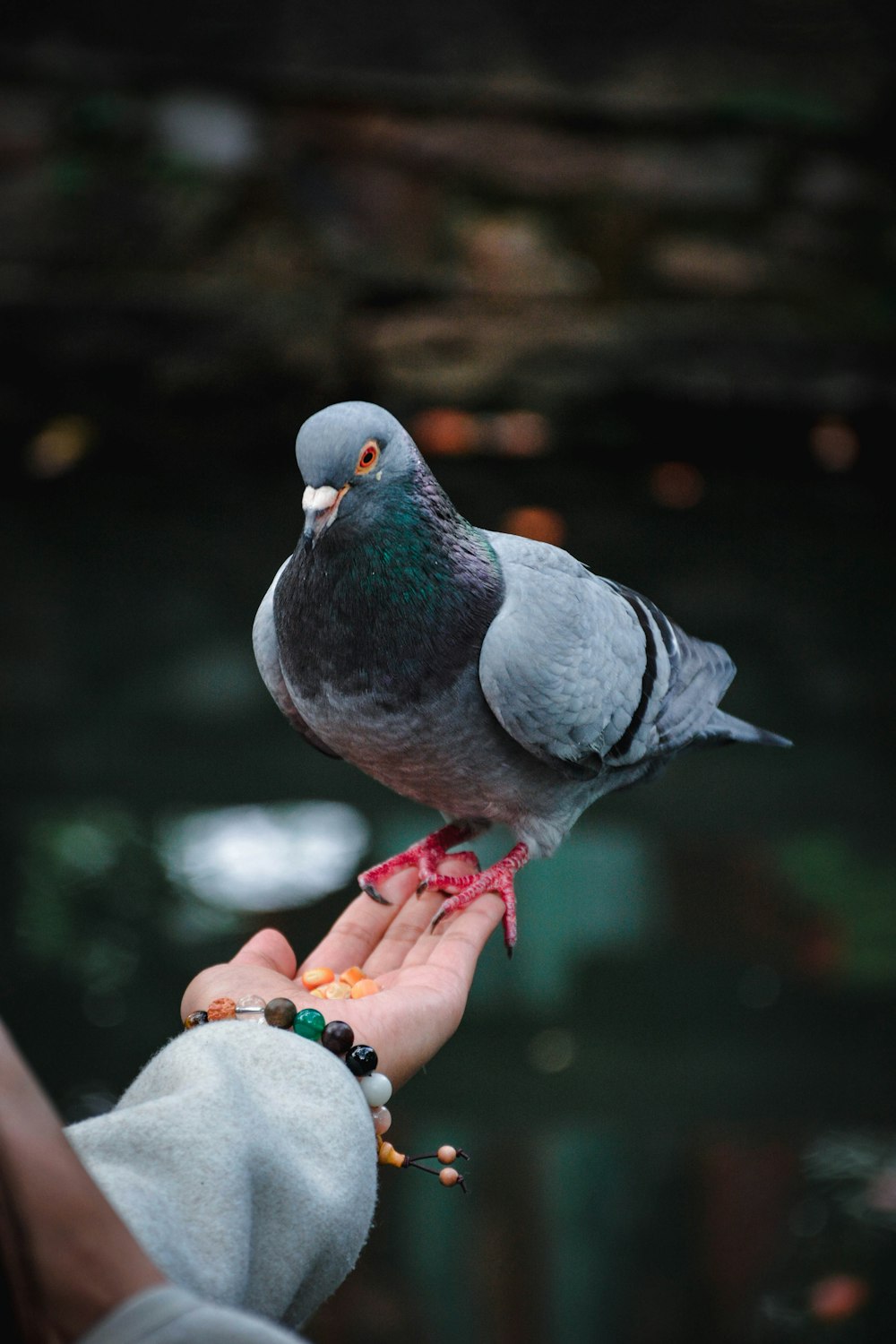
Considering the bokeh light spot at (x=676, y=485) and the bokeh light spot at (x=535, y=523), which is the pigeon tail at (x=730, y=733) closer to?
the bokeh light spot at (x=535, y=523)

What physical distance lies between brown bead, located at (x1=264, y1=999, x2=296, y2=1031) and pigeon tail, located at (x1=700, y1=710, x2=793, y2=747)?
1017 millimetres

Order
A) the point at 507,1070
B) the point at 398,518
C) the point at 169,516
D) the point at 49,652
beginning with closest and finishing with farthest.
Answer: the point at 398,518 < the point at 507,1070 < the point at 49,652 < the point at 169,516

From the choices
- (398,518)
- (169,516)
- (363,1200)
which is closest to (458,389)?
(169,516)

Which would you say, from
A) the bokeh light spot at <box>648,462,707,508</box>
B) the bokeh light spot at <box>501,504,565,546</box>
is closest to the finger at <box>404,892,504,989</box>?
the bokeh light spot at <box>501,504,565,546</box>

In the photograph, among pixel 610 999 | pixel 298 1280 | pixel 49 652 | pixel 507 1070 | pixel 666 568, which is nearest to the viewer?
pixel 298 1280

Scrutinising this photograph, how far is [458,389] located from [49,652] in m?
2.27

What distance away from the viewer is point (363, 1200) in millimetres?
1156

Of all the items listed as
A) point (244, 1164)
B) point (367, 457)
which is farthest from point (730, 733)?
point (244, 1164)

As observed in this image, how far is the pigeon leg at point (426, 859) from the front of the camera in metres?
2.12

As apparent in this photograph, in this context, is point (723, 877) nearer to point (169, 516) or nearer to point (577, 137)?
point (169, 516)

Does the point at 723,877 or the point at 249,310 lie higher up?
the point at 249,310

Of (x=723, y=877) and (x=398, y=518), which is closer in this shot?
(x=398, y=518)

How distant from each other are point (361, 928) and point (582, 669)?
1.93 ft

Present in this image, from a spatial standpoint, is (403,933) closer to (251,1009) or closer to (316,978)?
(316,978)
